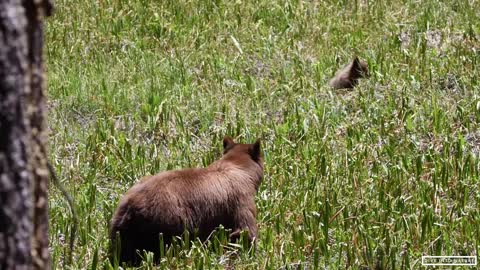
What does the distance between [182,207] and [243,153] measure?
1.02 metres

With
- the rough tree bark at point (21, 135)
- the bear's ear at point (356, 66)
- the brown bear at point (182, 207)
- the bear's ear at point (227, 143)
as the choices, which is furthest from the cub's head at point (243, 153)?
the rough tree bark at point (21, 135)

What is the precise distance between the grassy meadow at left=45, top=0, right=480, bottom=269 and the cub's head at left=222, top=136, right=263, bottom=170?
0.97 ft

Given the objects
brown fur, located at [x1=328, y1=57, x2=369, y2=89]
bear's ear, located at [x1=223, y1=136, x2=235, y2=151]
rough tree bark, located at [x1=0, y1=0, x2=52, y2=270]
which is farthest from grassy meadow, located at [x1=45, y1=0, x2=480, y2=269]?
rough tree bark, located at [x1=0, y1=0, x2=52, y2=270]

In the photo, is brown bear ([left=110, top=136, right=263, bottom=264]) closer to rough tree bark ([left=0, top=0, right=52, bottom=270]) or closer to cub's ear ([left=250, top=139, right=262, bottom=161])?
cub's ear ([left=250, top=139, right=262, bottom=161])

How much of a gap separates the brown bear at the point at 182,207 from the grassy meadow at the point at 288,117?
19 cm

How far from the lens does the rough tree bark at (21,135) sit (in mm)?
3322

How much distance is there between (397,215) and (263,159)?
1.34 metres

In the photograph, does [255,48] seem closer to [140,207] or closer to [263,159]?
[263,159]

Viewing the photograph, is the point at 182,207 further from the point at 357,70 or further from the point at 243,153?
the point at 357,70

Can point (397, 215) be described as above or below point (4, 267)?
below

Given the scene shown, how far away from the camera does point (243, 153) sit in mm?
7844

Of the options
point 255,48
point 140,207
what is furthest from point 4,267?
point 255,48

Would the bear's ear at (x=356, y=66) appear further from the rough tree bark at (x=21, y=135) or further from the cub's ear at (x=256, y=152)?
the rough tree bark at (x=21, y=135)

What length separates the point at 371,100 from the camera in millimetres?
9859
